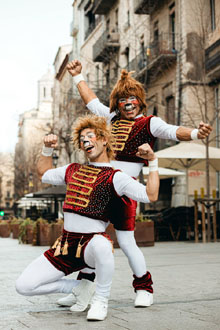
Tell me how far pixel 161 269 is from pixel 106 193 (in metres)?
3.42

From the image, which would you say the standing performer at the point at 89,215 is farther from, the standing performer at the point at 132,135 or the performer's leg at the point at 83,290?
the standing performer at the point at 132,135

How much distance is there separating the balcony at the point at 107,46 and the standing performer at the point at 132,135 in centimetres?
2357

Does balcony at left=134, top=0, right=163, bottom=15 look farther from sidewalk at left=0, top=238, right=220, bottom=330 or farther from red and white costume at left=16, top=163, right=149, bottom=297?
red and white costume at left=16, top=163, right=149, bottom=297

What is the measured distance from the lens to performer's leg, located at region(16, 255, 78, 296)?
4047 mm

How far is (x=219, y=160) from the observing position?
47.4 feet

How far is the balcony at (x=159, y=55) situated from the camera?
22.7 meters

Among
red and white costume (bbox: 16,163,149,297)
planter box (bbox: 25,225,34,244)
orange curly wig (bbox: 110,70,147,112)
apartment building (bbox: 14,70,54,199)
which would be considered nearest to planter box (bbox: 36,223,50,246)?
planter box (bbox: 25,225,34,244)

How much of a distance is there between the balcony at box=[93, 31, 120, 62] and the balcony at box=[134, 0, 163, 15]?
433 centimetres

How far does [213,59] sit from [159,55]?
3.92m

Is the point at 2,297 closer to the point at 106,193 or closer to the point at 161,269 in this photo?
the point at 106,193

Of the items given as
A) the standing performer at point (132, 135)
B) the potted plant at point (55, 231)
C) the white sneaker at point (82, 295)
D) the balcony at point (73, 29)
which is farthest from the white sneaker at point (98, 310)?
the balcony at point (73, 29)

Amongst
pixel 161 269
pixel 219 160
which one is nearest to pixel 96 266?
pixel 161 269

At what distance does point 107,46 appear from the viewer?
28.7m

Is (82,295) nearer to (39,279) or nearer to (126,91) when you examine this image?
(39,279)
